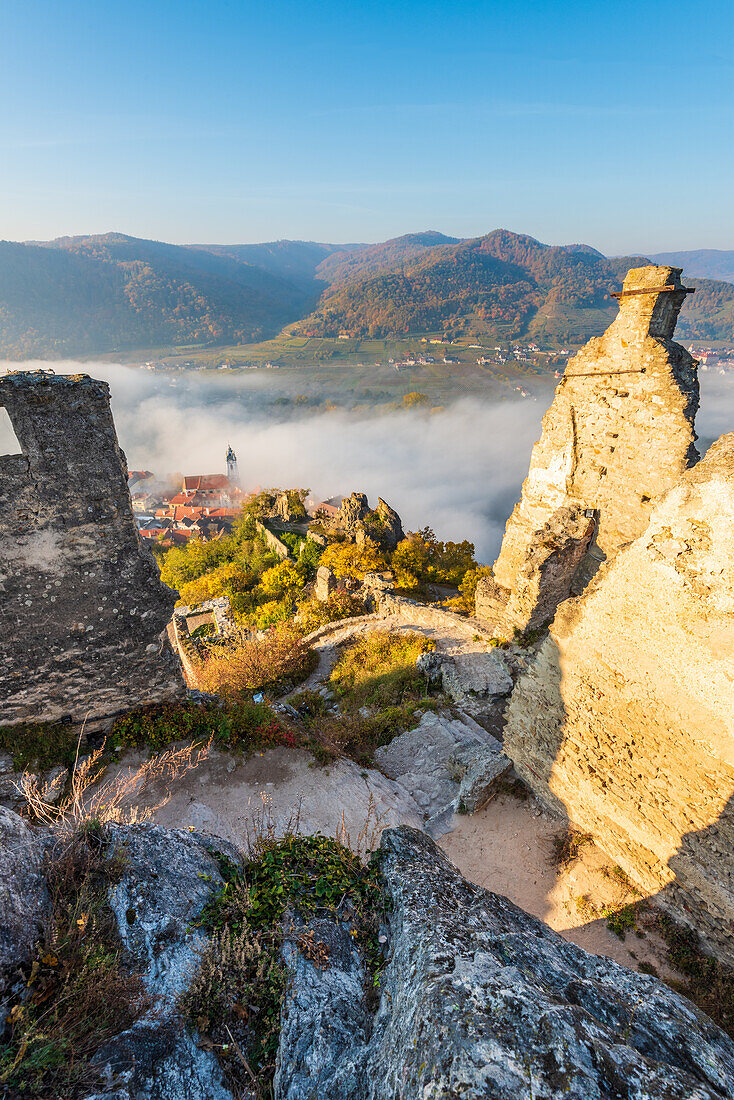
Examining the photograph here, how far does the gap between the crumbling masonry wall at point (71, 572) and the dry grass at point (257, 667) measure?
428cm

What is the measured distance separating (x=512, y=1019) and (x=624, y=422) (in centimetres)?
1073

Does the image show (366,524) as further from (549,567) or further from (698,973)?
(698,973)

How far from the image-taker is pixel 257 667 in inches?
531

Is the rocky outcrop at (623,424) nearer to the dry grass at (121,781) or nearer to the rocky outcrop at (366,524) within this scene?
the dry grass at (121,781)

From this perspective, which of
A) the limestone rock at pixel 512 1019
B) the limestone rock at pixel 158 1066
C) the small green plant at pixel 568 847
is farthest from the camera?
the small green plant at pixel 568 847

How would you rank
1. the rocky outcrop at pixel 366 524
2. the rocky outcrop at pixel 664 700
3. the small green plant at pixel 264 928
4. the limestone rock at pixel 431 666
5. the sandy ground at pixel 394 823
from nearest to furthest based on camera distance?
the small green plant at pixel 264 928, the rocky outcrop at pixel 664 700, the sandy ground at pixel 394 823, the limestone rock at pixel 431 666, the rocky outcrop at pixel 366 524

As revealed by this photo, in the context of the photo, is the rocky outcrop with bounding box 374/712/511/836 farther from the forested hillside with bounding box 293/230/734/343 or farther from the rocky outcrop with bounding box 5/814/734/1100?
the forested hillside with bounding box 293/230/734/343

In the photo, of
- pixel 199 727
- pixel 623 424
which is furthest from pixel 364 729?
pixel 623 424

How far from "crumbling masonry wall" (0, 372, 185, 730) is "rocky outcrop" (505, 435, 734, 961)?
6.74 m

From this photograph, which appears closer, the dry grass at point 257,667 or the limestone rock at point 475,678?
the limestone rock at point 475,678

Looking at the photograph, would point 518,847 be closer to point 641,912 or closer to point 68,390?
point 641,912

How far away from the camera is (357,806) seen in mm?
8203

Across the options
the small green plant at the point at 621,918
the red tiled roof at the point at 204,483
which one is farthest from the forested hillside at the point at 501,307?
the small green plant at the point at 621,918

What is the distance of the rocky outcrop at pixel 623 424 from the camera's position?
960 cm
